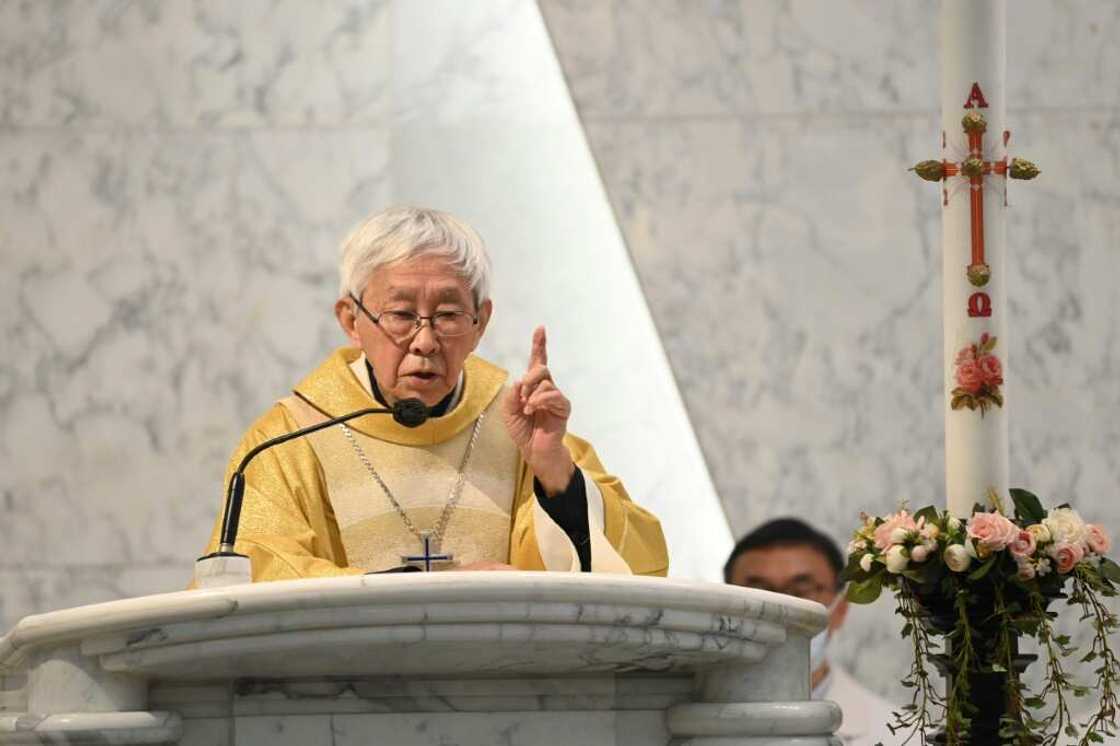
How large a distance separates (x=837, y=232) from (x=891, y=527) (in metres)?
2.56

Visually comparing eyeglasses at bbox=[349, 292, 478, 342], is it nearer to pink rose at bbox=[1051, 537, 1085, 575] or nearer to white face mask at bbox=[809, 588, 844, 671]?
pink rose at bbox=[1051, 537, 1085, 575]

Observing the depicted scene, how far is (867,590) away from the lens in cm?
416

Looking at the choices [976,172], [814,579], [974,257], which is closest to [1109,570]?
[974,257]

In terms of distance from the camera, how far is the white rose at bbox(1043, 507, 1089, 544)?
4.01m

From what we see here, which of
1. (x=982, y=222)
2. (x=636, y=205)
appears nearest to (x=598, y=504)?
(x=982, y=222)

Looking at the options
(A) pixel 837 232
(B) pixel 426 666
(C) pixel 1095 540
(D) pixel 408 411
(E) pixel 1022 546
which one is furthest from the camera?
(A) pixel 837 232

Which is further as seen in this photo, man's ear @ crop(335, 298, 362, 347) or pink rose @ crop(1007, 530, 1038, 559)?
man's ear @ crop(335, 298, 362, 347)

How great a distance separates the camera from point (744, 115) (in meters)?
6.58

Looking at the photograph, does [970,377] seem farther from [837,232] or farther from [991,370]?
[837,232]

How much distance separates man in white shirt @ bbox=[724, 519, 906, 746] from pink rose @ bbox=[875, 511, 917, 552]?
2.06 m

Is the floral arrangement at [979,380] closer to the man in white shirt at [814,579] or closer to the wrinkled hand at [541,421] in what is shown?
the wrinkled hand at [541,421]

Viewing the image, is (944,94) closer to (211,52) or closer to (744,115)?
(744,115)

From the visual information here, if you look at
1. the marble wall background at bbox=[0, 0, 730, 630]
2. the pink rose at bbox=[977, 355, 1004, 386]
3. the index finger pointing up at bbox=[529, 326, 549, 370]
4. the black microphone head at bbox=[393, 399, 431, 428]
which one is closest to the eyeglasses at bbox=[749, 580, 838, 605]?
the marble wall background at bbox=[0, 0, 730, 630]

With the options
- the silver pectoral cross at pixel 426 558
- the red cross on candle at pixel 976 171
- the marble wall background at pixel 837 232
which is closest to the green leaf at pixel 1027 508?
the red cross on candle at pixel 976 171
